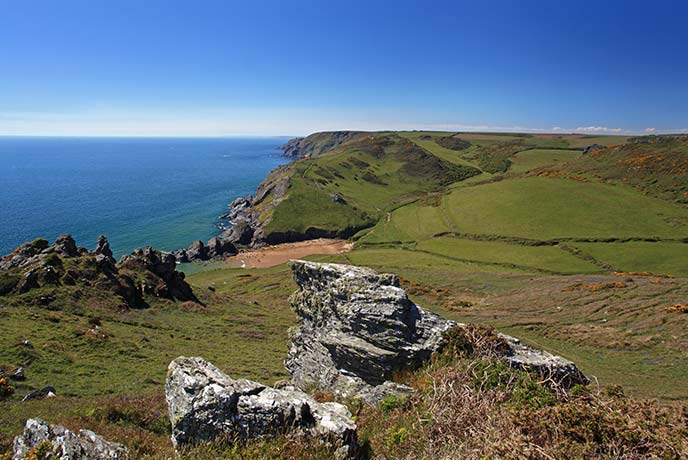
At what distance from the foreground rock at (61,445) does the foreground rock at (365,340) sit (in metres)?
8.30

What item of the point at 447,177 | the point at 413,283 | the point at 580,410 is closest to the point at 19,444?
the point at 580,410

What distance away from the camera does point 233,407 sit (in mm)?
10250

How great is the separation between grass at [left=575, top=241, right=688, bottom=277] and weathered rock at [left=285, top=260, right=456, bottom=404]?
78.8 meters

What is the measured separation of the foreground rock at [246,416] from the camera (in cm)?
983

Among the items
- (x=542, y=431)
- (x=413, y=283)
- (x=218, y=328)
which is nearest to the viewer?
(x=542, y=431)

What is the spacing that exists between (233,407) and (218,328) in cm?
3375

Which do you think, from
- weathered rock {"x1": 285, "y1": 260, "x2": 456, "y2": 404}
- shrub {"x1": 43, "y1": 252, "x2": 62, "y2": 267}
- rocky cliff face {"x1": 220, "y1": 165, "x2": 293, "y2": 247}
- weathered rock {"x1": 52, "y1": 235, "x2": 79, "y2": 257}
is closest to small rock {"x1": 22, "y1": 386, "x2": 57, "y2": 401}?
weathered rock {"x1": 285, "y1": 260, "x2": 456, "y2": 404}

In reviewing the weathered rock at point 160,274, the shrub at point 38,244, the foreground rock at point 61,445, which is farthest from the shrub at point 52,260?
the foreground rock at point 61,445

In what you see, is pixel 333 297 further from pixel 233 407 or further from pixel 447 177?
pixel 447 177

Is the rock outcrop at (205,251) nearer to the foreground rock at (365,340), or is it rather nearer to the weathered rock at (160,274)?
the weathered rock at (160,274)

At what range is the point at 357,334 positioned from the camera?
656 inches

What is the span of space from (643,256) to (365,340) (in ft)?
293

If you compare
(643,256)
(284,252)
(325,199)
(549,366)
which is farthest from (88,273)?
(325,199)

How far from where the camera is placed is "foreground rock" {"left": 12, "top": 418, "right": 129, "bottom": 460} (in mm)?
8602
